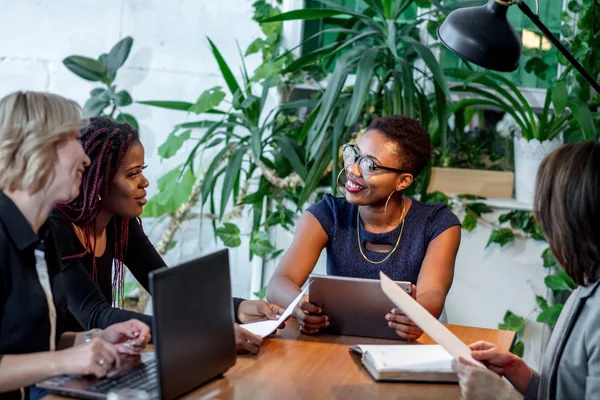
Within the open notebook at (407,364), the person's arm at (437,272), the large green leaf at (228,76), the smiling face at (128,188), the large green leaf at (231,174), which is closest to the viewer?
the open notebook at (407,364)

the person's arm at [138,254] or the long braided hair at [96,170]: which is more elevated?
the long braided hair at [96,170]

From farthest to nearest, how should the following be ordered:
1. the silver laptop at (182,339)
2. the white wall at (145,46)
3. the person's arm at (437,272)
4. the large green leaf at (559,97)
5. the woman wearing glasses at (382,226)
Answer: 1. the white wall at (145,46)
2. the large green leaf at (559,97)
3. the woman wearing glasses at (382,226)
4. the person's arm at (437,272)
5. the silver laptop at (182,339)

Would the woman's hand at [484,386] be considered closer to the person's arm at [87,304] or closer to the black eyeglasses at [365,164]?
the person's arm at [87,304]

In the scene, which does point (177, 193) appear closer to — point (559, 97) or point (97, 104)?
point (97, 104)

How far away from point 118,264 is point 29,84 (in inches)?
76.7

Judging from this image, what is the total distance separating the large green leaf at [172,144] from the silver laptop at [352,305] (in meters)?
1.64

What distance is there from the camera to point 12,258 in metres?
1.55

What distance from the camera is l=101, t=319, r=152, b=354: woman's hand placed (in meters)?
1.65

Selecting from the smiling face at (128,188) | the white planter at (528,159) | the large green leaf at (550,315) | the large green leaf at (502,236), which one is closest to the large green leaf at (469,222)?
the large green leaf at (502,236)

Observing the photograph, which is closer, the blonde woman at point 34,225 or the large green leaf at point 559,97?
the blonde woman at point 34,225

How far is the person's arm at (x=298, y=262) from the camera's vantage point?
2344mm

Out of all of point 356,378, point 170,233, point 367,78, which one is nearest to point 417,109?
point 367,78

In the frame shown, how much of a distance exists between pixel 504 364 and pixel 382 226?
819 millimetres

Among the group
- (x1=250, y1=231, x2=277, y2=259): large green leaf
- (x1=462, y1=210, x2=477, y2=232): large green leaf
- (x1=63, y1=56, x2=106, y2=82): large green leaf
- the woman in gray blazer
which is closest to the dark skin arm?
the woman in gray blazer
